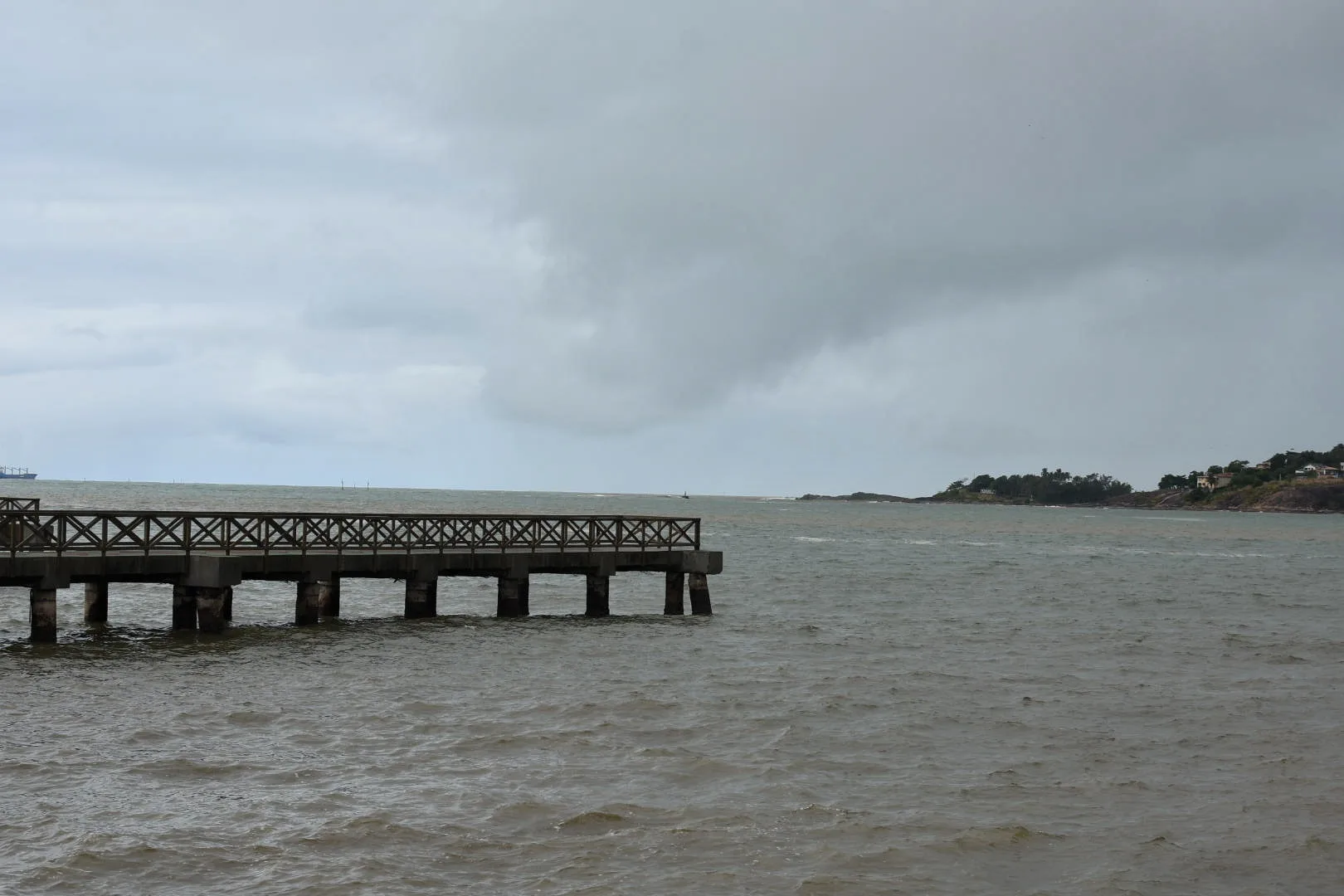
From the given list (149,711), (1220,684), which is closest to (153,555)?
(149,711)

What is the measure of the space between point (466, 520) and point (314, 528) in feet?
18.3

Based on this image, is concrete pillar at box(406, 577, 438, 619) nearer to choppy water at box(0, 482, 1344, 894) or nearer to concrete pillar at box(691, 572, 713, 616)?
choppy water at box(0, 482, 1344, 894)

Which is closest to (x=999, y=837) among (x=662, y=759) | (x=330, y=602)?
(x=662, y=759)

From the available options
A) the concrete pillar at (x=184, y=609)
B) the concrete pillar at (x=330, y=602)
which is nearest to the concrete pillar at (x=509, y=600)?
the concrete pillar at (x=330, y=602)

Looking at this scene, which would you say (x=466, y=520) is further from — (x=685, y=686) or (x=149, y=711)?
(x=149, y=711)

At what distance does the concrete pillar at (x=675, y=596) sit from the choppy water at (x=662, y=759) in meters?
2.85

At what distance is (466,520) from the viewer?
34750 millimetres

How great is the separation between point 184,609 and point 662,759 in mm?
16112

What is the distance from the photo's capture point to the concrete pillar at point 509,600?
33875 millimetres

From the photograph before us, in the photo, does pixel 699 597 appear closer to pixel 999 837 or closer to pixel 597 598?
pixel 597 598

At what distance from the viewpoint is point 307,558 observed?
28859 millimetres

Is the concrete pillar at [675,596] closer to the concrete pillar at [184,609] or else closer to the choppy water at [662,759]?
the choppy water at [662,759]

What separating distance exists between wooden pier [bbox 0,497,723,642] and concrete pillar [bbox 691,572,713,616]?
0.04m

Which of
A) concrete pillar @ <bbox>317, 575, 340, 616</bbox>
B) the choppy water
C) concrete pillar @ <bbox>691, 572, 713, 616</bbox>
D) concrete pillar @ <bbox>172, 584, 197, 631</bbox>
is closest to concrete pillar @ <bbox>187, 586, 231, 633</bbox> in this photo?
concrete pillar @ <bbox>172, 584, 197, 631</bbox>
